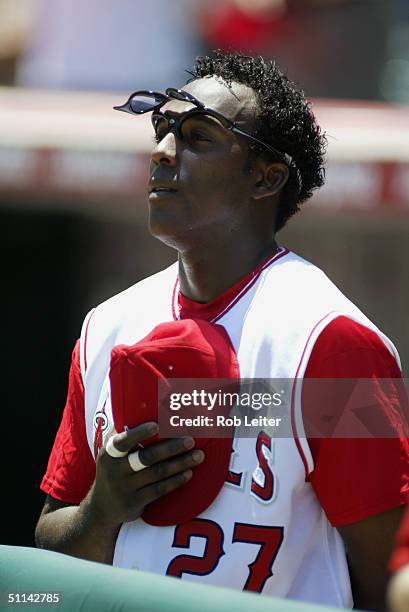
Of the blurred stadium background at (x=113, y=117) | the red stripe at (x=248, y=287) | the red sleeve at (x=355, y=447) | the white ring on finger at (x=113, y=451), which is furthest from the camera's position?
the blurred stadium background at (x=113, y=117)

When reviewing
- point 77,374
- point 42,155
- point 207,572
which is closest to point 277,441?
point 207,572

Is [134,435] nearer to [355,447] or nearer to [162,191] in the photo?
[355,447]

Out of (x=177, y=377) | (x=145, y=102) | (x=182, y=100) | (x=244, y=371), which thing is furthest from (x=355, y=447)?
(x=145, y=102)

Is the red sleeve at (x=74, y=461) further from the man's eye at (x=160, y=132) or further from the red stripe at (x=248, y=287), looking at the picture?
the man's eye at (x=160, y=132)

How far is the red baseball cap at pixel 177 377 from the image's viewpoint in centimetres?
253

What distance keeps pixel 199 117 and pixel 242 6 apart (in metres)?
4.97

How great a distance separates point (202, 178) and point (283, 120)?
28cm

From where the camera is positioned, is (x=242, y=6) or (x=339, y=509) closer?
(x=339, y=509)

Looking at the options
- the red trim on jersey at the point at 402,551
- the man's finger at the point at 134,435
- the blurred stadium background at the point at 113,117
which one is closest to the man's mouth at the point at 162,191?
the man's finger at the point at 134,435

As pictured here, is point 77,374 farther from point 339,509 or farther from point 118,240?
point 118,240

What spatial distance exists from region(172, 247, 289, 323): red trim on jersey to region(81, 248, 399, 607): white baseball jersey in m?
0.09

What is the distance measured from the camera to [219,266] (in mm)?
2818

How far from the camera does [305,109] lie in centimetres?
297

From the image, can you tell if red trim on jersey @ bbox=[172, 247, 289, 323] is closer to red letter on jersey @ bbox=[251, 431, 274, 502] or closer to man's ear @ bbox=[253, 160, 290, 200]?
man's ear @ bbox=[253, 160, 290, 200]
